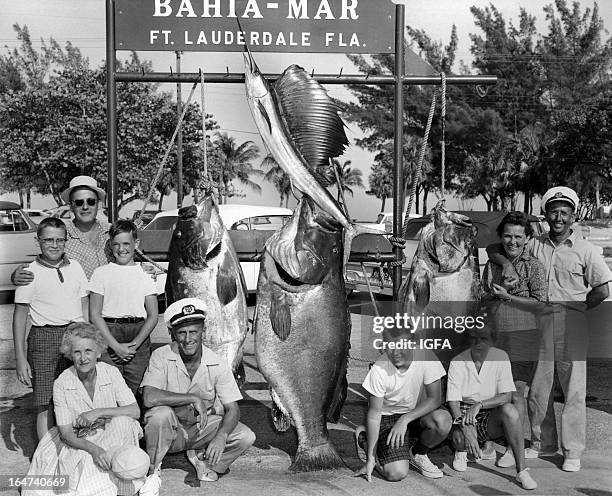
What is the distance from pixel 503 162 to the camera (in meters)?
21.3

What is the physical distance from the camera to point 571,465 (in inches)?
166

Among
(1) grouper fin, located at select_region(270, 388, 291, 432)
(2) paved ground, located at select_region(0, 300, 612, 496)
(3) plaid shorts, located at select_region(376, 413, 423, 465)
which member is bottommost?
(2) paved ground, located at select_region(0, 300, 612, 496)

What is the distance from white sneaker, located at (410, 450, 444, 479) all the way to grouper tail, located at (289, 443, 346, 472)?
0.51 m

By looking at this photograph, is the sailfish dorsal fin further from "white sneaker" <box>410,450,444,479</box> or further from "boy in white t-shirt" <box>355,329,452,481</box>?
"white sneaker" <box>410,450,444,479</box>

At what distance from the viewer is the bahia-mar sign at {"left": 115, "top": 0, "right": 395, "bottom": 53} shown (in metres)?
4.45

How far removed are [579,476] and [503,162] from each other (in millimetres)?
18020

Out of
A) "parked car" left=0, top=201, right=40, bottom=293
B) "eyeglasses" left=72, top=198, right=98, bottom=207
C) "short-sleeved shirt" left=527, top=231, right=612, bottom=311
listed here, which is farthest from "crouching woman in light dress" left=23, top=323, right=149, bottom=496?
"parked car" left=0, top=201, right=40, bottom=293

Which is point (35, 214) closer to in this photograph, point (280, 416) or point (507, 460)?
point (280, 416)

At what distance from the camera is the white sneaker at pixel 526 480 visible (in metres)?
3.95

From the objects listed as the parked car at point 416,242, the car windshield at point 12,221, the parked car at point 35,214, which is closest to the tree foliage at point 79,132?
the parked car at point 35,214

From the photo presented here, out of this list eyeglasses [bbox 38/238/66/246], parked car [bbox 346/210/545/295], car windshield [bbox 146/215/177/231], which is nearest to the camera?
eyeglasses [bbox 38/238/66/246]

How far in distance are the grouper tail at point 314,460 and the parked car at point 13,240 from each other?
235 inches

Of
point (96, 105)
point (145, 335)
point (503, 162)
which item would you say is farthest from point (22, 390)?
point (503, 162)

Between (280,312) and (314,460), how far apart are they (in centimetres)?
81
